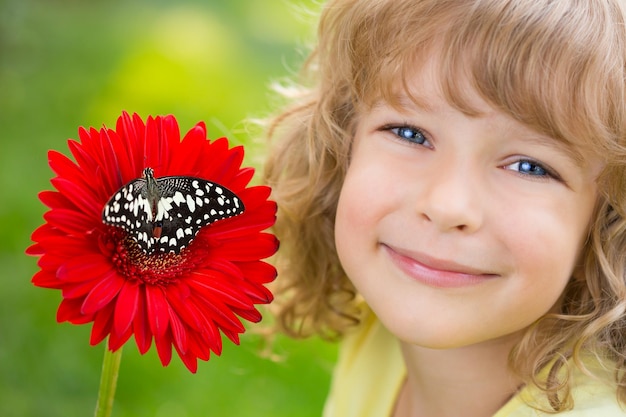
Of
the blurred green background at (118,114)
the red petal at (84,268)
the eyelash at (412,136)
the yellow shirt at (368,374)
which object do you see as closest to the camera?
the red petal at (84,268)

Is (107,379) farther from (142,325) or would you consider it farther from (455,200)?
(455,200)

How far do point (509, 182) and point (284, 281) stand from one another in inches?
33.2

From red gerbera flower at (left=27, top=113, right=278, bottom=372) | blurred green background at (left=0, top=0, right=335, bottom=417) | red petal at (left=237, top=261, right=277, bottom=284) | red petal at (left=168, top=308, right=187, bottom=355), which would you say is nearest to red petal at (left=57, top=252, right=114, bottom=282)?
red gerbera flower at (left=27, top=113, right=278, bottom=372)

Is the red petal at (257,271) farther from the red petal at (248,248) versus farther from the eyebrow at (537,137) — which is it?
the eyebrow at (537,137)

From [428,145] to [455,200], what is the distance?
162 millimetres

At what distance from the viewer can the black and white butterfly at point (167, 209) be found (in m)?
1.26

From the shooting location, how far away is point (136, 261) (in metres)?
1.33

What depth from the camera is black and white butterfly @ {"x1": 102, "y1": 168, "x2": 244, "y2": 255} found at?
1265 mm

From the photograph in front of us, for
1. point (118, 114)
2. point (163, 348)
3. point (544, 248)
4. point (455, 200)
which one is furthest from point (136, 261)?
point (118, 114)

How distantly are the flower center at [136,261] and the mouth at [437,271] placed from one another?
430mm

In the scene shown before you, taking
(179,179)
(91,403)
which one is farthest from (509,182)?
(91,403)

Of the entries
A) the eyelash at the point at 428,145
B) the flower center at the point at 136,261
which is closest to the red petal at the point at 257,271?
the flower center at the point at 136,261

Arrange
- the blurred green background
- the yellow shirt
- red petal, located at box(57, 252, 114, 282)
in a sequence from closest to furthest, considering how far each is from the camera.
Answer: red petal, located at box(57, 252, 114, 282) → the yellow shirt → the blurred green background

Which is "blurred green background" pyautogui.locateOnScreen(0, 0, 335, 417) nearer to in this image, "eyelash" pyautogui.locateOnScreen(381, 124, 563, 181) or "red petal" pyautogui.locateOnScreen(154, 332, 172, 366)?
"eyelash" pyautogui.locateOnScreen(381, 124, 563, 181)
